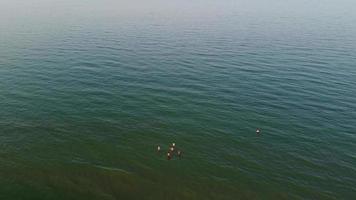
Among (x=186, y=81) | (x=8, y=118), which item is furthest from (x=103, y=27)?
(x=8, y=118)

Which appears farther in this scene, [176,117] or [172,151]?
[176,117]

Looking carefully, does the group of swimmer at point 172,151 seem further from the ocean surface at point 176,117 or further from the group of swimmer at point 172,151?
the ocean surface at point 176,117

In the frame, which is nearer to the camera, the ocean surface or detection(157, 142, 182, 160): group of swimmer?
the ocean surface

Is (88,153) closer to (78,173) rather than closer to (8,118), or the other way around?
(78,173)

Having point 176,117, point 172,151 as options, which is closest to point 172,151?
point 172,151

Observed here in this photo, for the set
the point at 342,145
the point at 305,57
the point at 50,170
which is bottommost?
the point at 50,170

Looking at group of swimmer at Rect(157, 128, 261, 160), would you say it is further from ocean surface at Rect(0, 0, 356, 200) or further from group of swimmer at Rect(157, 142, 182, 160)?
ocean surface at Rect(0, 0, 356, 200)

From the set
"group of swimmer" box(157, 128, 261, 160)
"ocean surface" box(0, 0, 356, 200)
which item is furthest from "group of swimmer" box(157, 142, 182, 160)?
"ocean surface" box(0, 0, 356, 200)

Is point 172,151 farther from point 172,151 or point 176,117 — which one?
point 176,117

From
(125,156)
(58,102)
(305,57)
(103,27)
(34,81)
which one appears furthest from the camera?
(103,27)
